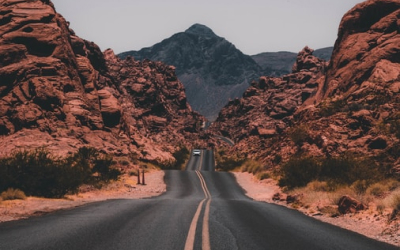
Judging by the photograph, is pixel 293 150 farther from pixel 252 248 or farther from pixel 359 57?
pixel 252 248

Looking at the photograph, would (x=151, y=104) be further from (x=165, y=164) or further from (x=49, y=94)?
(x=49, y=94)

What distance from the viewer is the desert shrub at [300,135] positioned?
128ft

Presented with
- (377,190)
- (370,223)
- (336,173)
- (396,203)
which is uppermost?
(396,203)

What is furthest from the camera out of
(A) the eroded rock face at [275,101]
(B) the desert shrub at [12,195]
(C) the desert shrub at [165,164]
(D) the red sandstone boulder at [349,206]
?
(A) the eroded rock face at [275,101]

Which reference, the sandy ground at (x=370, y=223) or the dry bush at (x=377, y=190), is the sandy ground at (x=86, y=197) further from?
the dry bush at (x=377, y=190)

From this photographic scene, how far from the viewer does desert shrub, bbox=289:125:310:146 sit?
39.1 meters

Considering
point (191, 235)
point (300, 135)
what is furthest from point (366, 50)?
point (191, 235)

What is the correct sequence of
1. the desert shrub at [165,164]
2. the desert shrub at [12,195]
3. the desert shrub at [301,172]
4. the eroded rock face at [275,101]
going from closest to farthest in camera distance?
the desert shrub at [12,195] < the desert shrub at [301,172] < the desert shrub at [165,164] < the eroded rock face at [275,101]

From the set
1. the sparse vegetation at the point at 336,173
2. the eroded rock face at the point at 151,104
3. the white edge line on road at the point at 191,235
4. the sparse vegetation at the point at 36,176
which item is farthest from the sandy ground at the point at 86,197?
the eroded rock face at the point at 151,104

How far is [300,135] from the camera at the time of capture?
Result: 131 ft

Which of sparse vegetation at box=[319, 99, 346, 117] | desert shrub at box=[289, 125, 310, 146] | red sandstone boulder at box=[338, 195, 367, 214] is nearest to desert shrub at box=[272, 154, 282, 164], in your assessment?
desert shrub at box=[289, 125, 310, 146]

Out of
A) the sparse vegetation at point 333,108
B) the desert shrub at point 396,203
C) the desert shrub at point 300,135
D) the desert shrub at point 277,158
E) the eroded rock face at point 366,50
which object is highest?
the eroded rock face at point 366,50

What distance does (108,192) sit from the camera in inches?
1096

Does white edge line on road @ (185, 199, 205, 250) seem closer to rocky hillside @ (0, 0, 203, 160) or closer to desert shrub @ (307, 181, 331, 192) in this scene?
desert shrub @ (307, 181, 331, 192)
